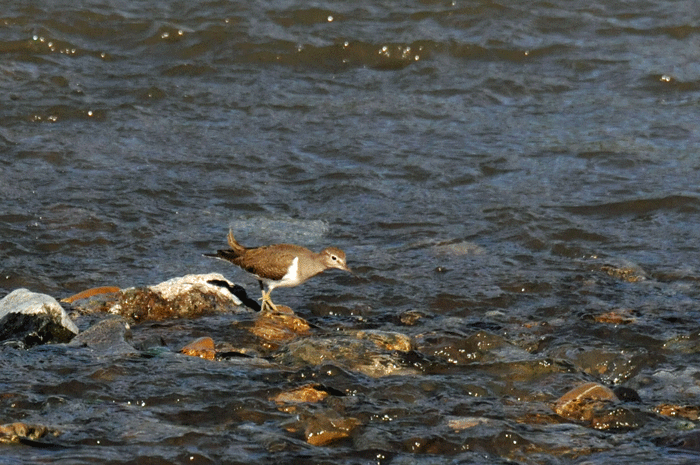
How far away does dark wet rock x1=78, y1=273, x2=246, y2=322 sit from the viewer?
762 cm

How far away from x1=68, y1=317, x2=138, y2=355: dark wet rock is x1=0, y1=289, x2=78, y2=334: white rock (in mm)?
145

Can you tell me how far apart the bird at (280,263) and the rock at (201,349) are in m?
0.93

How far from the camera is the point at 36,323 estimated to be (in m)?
6.81

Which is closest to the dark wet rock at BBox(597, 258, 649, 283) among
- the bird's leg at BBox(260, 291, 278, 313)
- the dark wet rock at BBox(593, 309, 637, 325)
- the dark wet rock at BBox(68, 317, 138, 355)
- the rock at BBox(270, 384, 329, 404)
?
the dark wet rock at BBox(593, 309, 637, 325)

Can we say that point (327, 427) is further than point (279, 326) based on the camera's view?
No

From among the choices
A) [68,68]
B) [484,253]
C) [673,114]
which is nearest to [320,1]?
[68,68]

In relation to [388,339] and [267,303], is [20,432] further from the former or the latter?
[267,303]

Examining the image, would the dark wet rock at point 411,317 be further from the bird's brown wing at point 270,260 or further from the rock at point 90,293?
the rock at point 90,293

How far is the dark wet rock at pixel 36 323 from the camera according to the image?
677cm

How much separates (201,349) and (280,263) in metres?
1.28

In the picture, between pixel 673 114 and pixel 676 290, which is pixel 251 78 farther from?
pixel 676 290

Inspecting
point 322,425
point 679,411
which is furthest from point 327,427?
point 679,411

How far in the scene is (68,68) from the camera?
13.5 meters

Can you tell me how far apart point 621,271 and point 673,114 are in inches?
178
